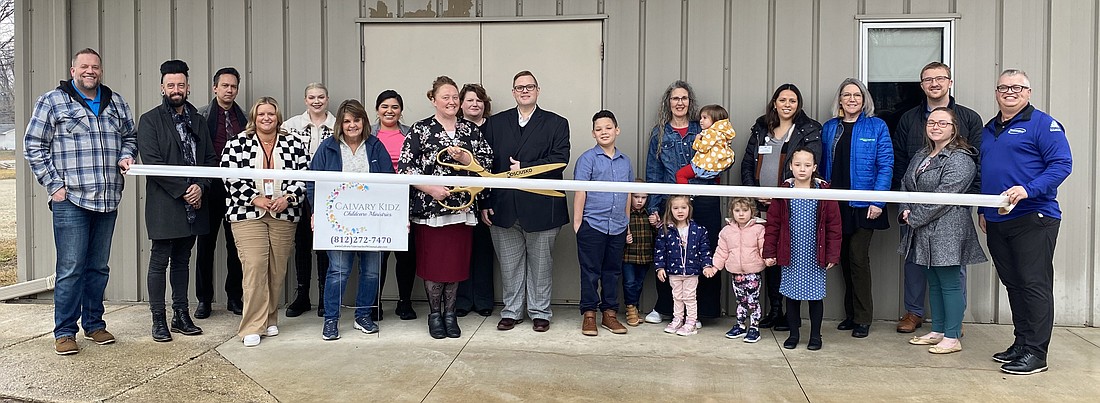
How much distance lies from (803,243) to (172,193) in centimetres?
369

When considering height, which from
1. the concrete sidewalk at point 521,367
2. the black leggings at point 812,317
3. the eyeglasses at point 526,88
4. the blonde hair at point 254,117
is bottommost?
the concrete sidewalk at point 521,367

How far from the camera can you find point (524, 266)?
5.39 metres

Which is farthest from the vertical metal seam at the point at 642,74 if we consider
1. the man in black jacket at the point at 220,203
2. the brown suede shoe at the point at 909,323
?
the man in black jacket at the point at 220,203

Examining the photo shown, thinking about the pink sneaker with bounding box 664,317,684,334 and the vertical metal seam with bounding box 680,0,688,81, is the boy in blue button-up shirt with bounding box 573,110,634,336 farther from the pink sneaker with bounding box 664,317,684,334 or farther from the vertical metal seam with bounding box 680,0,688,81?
the vertical metal seam with bounding box 680,0,688,81

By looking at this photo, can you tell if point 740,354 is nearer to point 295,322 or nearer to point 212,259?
point 295,322

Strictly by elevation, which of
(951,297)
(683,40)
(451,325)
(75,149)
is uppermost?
(683,40)

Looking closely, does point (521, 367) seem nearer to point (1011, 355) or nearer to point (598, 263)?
point (598, 263)

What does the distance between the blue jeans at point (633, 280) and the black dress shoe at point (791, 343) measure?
1.07 m

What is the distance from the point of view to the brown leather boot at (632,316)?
5441 millimetres

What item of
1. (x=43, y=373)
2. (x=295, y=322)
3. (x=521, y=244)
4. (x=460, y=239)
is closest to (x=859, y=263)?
(x=521, y=244)

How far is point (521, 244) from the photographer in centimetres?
532

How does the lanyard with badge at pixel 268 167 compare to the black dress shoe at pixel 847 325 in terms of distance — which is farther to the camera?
the black dress shoe at pixel 847 325

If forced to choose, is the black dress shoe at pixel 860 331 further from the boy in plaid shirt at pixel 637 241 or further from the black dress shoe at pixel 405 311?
the black dress shoe at pixel 405 311

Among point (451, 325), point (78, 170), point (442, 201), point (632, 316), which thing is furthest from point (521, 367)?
point (78, 170)
